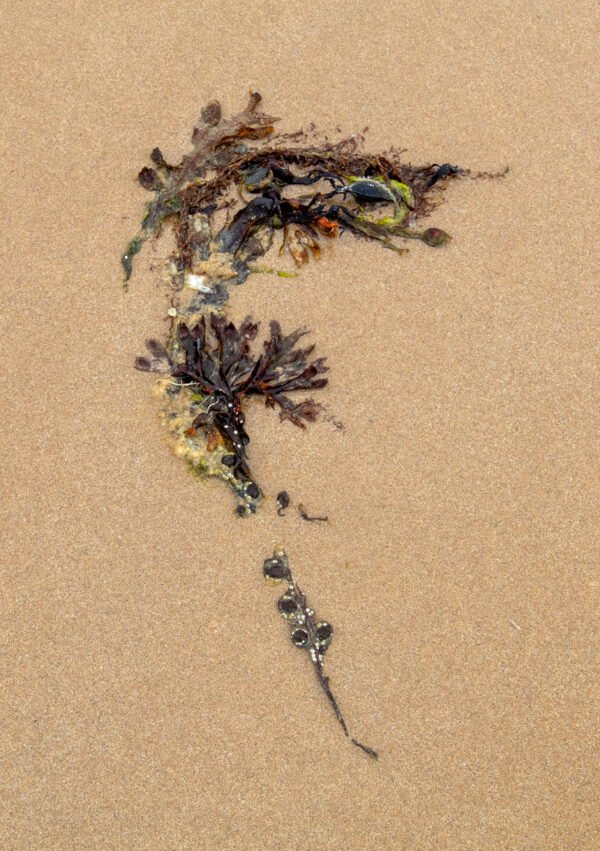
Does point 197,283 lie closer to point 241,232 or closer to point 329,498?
point 241,232

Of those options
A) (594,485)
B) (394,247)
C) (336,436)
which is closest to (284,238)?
(394,247)

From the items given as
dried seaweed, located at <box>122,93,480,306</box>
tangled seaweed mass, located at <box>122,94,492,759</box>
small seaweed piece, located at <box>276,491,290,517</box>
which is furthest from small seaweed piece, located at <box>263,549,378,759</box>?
dried seaweed, located at <box>122,93,480,306</box>

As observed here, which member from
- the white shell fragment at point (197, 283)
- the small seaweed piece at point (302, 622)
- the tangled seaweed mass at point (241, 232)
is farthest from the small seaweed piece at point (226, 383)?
the small seaweed piece at point (302, 622)

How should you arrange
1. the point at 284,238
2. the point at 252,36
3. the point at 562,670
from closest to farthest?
the point at 562,670 → the point at 284,238 → the point at 252,36

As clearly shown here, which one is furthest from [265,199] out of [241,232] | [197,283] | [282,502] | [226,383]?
[282,502]

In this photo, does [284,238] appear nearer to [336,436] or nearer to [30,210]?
[336,436]

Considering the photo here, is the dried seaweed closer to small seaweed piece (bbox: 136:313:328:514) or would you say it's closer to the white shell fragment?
the white shell fragment
